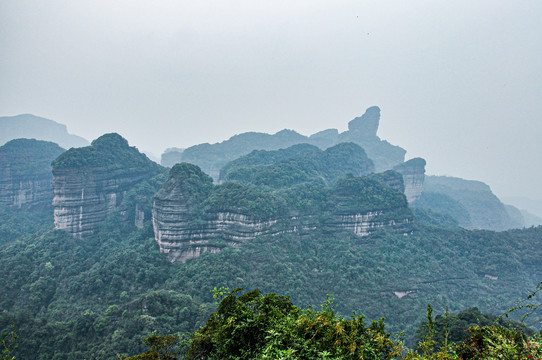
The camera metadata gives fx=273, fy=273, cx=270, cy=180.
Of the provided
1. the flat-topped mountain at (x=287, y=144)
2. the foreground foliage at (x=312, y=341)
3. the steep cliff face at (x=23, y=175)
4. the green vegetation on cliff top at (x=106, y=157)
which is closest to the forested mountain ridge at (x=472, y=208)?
the flat-topped mountain at (x=287, y=144)

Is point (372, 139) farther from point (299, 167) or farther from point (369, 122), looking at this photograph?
point (299, 167)

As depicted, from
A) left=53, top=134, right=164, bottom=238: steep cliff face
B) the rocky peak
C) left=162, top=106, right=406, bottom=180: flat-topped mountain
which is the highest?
the rocky peak

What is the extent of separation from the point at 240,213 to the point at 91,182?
3027 cm

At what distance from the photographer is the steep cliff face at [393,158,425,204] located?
9350 centimetres

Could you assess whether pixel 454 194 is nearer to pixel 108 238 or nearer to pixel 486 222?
pixel 486 222

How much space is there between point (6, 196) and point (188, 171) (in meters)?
44.4

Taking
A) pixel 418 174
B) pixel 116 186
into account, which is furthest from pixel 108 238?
pixel 418 174

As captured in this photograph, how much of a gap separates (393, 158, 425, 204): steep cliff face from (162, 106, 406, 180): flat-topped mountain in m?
30.9

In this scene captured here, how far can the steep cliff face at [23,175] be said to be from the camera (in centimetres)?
5891

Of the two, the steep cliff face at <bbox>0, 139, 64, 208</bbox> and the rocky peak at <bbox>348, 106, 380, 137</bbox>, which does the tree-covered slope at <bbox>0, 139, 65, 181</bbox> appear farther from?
the rocky peak at <bbox>348, 106, 380, 137</bbox>

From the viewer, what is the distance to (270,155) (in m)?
93.6

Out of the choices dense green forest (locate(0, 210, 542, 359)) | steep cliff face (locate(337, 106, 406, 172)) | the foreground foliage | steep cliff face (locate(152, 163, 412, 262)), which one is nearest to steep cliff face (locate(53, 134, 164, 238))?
dense green forest (locate(0, 210, 542, 359))

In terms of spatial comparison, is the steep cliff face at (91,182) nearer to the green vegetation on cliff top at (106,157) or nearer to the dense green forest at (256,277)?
the green vegetation on cliff top at (106,157)

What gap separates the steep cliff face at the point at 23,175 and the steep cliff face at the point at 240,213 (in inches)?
1528
